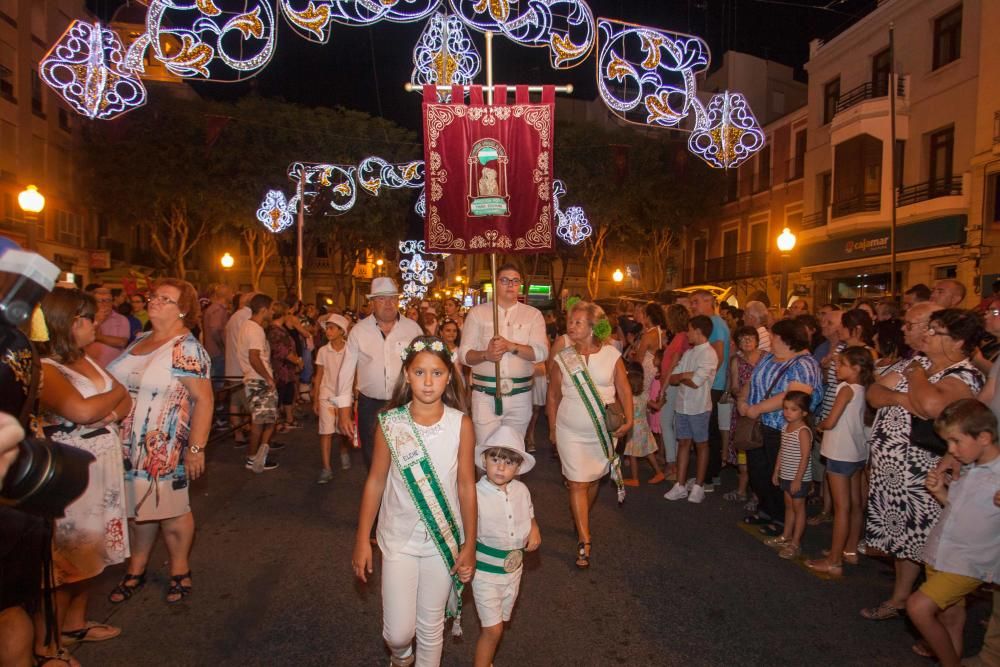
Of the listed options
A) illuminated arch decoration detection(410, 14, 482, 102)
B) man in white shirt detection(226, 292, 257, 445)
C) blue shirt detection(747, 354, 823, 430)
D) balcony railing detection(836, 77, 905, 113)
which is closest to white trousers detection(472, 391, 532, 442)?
blue shirt detection(747, 354, 823, 430)

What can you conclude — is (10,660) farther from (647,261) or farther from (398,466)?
(647,261)

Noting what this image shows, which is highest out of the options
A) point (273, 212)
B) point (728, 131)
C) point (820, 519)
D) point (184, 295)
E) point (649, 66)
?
point (649, 66)

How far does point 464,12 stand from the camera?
7.02 metres

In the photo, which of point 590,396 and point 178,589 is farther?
point 590,396

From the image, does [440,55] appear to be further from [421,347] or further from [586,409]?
[421,347]

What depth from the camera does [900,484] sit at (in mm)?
4156

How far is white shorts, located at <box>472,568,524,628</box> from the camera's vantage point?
3.21 metres

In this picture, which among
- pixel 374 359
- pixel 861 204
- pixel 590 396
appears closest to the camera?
pixel 590 396

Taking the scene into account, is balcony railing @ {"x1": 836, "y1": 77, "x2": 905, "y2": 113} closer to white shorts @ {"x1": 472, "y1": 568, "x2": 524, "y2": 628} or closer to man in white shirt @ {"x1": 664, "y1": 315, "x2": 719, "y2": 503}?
man in white shirt @ {"x1": 664, "y1": 315, "x2": 719, "y2": 503}

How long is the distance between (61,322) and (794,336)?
17.5ft

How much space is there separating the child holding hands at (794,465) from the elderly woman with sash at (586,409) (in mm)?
1370

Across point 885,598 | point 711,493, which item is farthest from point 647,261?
point 885,598

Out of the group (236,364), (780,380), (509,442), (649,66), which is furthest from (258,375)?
(649,66)

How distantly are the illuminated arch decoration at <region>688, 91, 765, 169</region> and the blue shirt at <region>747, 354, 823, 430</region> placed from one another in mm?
4816
